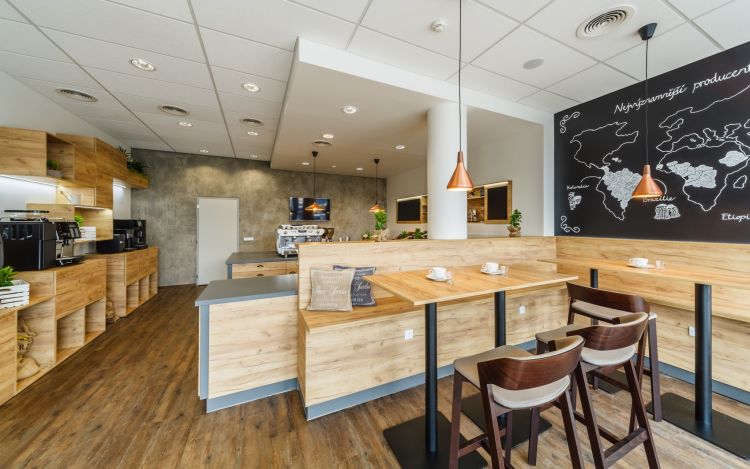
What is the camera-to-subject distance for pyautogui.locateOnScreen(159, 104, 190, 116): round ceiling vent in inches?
146

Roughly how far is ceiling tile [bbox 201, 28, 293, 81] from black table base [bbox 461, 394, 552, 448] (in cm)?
350

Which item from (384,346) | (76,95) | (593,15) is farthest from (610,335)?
(76,95)

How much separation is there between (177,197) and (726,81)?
27.9 feet

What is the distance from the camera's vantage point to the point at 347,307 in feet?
7.48

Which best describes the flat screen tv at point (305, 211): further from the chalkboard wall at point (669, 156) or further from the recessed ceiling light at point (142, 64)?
the chalkboard wall at point (669, 156)

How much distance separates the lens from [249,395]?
2244mm

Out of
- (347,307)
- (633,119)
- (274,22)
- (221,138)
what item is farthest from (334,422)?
(221,138)

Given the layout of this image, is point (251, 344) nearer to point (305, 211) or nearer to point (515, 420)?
point (515, 420)

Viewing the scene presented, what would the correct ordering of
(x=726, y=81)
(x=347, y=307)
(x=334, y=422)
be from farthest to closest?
(x=726, y=81)
(x=347, y=307)
(x=334, y=422)

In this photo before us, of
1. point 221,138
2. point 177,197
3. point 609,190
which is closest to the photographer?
point 609,190

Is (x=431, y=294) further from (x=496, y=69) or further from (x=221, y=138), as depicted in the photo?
(x=221, y=138)

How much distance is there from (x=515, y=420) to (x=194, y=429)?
2.37 meters

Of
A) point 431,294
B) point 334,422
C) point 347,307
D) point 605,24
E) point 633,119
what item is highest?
point 605,24

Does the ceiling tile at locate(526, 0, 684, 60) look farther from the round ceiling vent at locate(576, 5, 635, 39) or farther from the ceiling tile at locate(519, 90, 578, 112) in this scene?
the ceiling tile at locate(519, 90, 578, 112)
